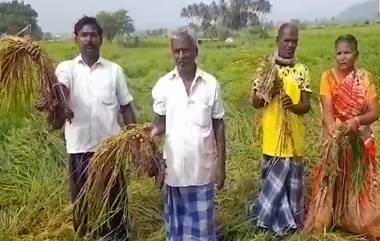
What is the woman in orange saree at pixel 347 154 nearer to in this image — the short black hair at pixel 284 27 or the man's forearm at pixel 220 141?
the short black hair at pixel 284 27

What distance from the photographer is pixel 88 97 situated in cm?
326

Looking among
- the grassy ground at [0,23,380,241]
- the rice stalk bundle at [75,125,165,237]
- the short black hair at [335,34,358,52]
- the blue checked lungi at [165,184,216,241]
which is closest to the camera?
the rice stalk bundle at [75,125,165,237]

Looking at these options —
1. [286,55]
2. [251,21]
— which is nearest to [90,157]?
[286,55]

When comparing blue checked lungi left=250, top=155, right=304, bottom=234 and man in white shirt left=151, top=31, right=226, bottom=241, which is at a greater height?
man in white shirt left=151, top=31, right=226, bottom=241

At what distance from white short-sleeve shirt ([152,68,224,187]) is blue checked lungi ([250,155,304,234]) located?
0.58m

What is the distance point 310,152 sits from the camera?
484 centimetres

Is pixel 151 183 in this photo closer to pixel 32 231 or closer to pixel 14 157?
pixel 32 231

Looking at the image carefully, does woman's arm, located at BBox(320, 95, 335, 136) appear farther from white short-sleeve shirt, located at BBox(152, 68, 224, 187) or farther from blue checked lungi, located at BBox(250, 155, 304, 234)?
white short-sleeve shirt, located at BBox(152, 68, 224, 187)

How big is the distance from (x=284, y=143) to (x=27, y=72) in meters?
1.46

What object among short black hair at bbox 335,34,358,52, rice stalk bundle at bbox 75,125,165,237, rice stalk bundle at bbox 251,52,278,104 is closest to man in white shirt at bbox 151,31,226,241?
rice stalk bundle at bbox 75,125,165,237

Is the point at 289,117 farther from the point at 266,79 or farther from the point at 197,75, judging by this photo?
the point at 197,75

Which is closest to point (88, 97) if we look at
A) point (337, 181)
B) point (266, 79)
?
point (266, 79)

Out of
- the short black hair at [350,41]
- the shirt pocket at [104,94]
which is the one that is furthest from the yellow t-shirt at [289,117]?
the shirt pocket at [104,94]

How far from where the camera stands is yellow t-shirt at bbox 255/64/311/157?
342cm
